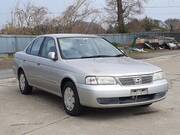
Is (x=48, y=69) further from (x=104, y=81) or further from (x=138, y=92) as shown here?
(x=138, y=92)

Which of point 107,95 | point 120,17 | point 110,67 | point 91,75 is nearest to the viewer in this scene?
point 107,95

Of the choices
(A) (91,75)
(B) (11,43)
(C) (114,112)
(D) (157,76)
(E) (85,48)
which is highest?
(E) (85,48)

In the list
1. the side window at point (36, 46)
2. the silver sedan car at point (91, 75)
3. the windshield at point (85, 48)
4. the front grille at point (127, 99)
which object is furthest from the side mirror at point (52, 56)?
the front grille at point (127, 99)

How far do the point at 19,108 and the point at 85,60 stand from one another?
168 centimetres

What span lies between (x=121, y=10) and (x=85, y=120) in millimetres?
46806

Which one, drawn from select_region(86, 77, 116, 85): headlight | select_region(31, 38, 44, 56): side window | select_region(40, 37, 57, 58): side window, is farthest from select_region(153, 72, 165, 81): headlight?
select_region(31, 38, 44, 56): side window

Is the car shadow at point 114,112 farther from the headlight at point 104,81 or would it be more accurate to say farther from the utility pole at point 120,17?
the utility pole at point 120,17

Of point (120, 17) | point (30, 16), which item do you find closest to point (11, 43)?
point (30, 16)

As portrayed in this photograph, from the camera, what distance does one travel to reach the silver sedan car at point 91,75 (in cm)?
696

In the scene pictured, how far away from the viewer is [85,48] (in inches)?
333

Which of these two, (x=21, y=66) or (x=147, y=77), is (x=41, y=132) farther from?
(x=21, y=66)

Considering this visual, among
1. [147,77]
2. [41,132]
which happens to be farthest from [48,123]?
[147,77]

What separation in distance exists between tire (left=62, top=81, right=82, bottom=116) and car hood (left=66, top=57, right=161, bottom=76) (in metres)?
0.39

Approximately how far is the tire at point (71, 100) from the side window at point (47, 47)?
1.18 meters
